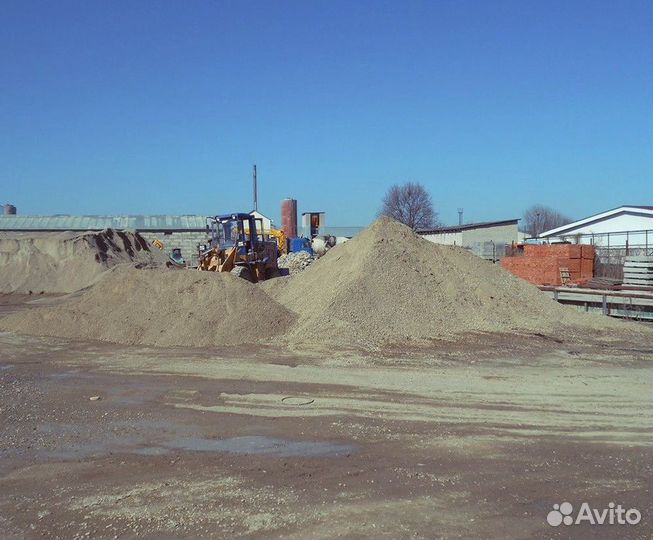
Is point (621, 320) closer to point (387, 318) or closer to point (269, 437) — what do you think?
point (387, 318)

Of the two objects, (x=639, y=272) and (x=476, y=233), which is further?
(x=476, y=233)

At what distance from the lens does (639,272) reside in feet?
68.8

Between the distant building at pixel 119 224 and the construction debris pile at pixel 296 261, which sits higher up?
the distant building at pixel 119 224

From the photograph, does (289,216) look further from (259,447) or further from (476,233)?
(259,447)

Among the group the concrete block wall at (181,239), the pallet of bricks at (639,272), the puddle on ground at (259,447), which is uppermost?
the concrete block wall at (181,239)

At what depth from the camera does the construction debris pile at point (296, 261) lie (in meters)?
32.5

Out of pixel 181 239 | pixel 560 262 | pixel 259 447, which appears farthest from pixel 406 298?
pixel 181 239

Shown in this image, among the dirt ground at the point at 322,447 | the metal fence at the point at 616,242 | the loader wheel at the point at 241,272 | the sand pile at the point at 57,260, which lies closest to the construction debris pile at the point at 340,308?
the dirt ground at the point at 322,447

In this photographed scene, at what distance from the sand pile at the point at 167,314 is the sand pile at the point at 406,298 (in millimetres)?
1072

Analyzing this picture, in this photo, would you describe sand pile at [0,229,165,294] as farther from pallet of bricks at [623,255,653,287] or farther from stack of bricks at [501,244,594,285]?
pallet of bricks at [623,255,653,287]

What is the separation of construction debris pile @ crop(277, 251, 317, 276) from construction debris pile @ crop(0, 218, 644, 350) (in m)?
13.5

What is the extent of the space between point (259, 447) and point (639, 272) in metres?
17.8

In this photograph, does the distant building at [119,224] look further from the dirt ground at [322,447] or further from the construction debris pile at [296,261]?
the dirt ground at [322,447]

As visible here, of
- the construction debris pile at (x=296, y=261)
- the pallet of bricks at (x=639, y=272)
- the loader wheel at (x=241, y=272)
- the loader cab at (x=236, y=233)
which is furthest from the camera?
the construction debris pile at (x=296, y=261)
